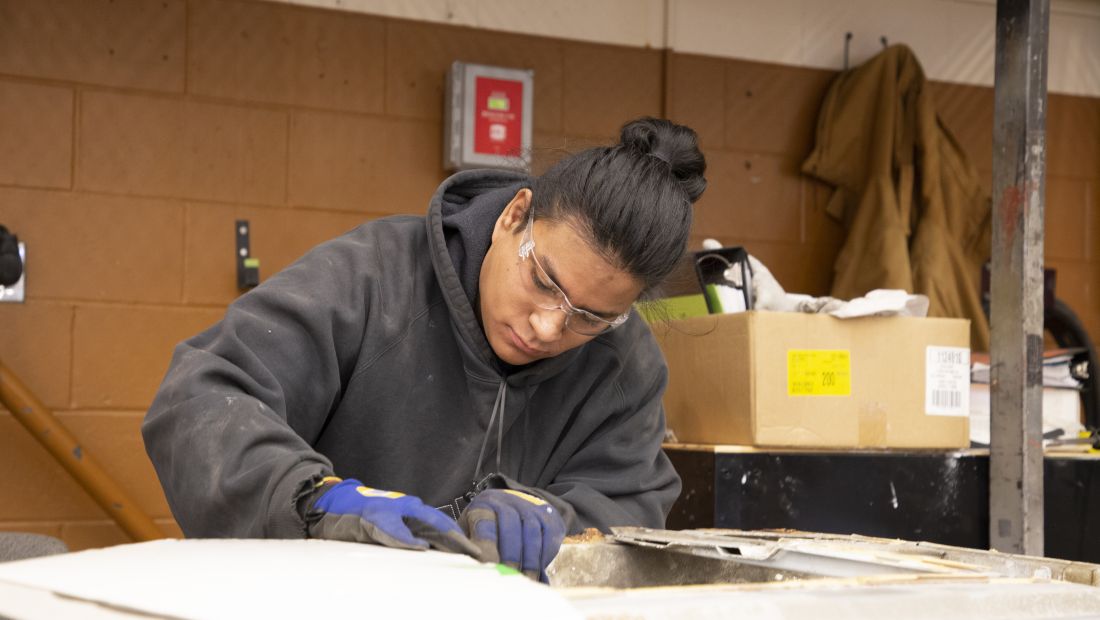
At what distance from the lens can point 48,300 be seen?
2840 mm

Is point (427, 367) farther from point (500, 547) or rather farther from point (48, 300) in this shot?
point (48, 300)

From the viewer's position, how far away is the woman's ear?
1.47 m

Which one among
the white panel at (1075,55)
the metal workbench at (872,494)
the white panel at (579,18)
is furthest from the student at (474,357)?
the white panel at (1075,55)

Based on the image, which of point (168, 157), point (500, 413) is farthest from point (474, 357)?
point (168, 157)

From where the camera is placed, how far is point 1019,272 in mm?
2129

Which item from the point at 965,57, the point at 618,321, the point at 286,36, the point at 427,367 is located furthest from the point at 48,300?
the point at 965,57

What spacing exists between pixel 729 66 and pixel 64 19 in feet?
6.31

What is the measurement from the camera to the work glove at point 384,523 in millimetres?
929

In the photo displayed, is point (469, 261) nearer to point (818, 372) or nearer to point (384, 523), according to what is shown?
point (384, 523)

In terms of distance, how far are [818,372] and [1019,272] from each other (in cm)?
42

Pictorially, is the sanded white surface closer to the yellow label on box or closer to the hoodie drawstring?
the hoodie drawstring

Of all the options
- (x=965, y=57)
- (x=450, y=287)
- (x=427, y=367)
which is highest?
(x=965, y=57)

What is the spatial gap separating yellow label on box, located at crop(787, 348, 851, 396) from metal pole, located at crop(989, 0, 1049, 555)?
0.30m

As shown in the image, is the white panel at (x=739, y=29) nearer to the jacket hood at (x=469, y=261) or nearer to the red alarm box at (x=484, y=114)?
the red alarm box at (x=484, y=114)
